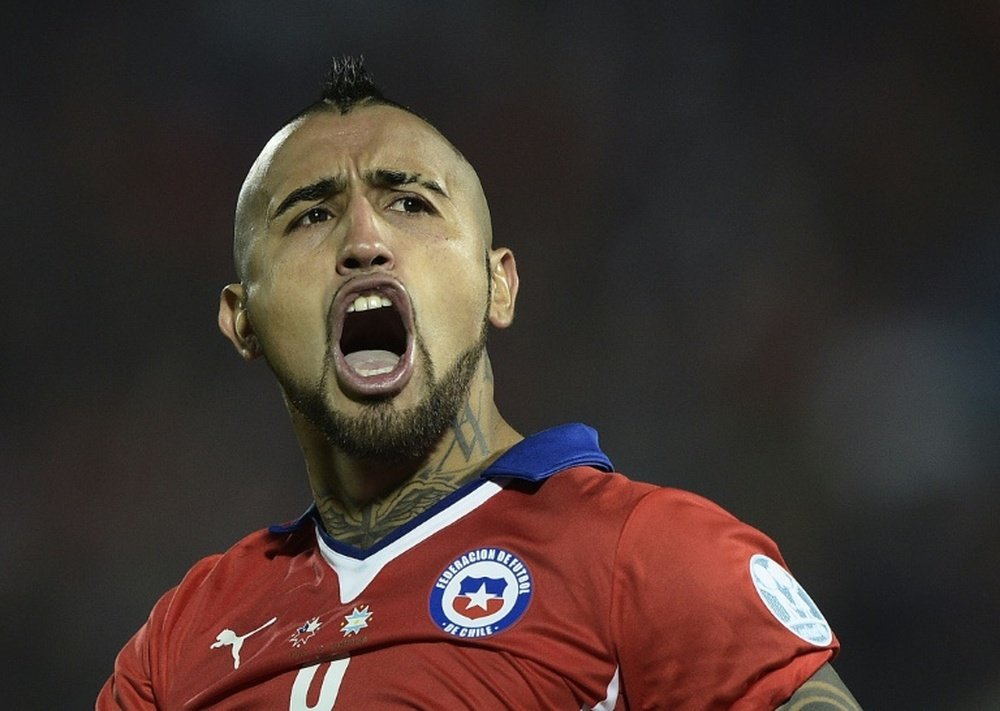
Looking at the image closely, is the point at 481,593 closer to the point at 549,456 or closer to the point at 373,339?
the point at 549,456

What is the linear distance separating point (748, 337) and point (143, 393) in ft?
5.82

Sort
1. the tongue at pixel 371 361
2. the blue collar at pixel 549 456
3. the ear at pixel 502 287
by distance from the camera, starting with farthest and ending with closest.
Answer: the ear at pixel 502 287
the tongue at pixel 371 361
the blue collar at pixel 549 456

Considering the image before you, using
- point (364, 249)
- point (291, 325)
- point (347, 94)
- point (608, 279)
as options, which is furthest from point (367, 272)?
point (608, 279)

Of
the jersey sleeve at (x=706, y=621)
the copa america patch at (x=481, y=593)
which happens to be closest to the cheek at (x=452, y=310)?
the copa america patch at (x=481, y=593)

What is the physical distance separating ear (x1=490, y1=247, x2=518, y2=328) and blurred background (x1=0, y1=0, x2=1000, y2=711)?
169cm

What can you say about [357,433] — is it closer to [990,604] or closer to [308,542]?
Result: [308,542]

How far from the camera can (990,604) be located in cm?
345

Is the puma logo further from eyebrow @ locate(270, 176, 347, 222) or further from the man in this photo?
eyebrow @ locate(270, 176, 347, 222)

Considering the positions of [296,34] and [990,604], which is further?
[296,34]

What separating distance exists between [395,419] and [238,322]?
44 cm

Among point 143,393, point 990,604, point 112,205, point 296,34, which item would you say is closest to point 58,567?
point 143,393

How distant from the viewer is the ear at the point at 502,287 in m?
2.14

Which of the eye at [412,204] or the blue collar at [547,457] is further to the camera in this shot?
the eye at [412,204]

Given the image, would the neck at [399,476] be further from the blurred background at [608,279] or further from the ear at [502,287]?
the blurred background at [608,279]
